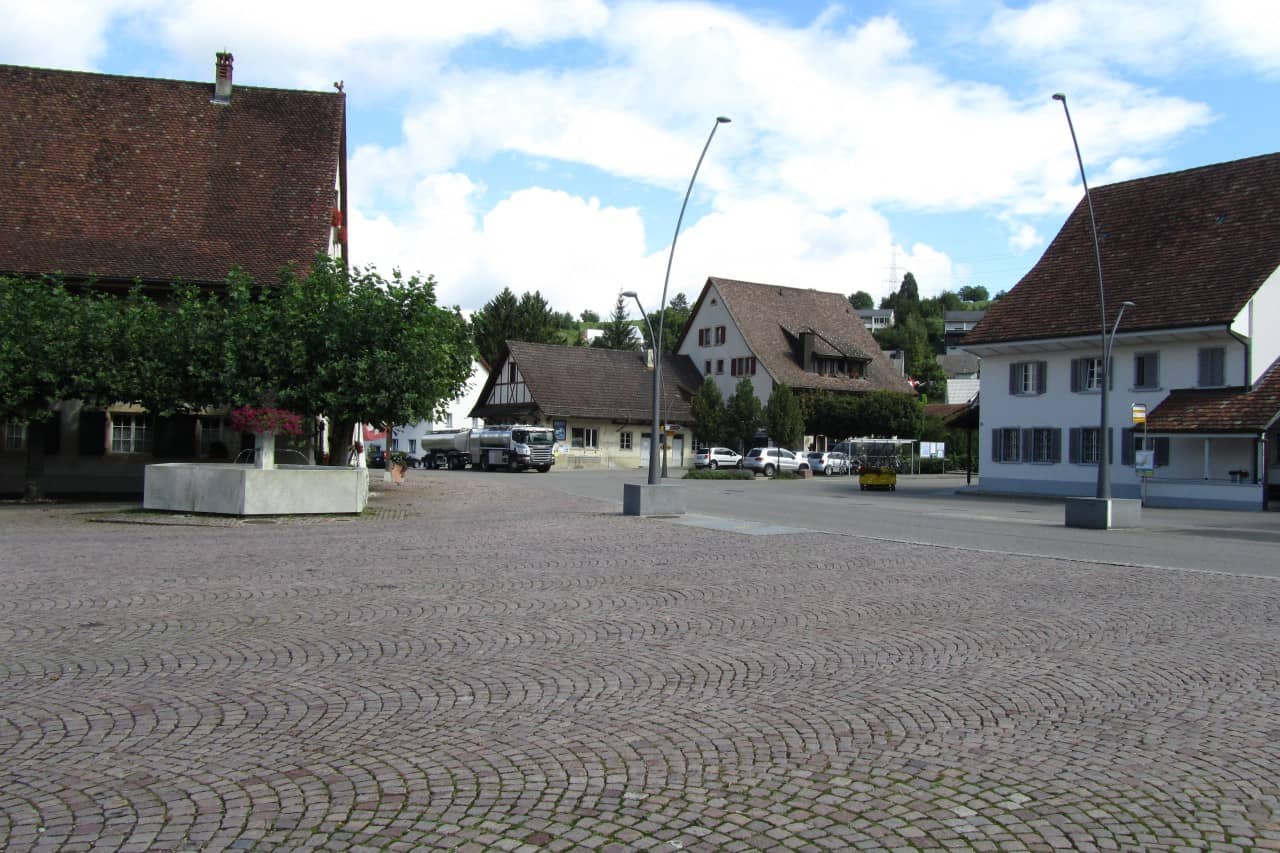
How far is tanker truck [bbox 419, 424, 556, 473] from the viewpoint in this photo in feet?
185

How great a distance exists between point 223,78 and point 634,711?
34.5 metres

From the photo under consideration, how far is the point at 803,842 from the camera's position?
4.43m

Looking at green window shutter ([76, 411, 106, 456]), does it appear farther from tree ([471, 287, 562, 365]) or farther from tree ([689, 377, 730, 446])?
Result: tree ([471, 287, 562, 365])

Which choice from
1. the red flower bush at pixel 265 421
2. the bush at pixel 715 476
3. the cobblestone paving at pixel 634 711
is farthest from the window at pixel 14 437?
the bush at pixel 715 476

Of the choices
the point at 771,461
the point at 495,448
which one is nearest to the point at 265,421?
the point at 495,448

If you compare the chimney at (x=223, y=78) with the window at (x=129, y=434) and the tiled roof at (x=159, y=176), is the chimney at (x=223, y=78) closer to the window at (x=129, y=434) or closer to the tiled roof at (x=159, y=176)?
the tiled roof at (x=159, y=176)

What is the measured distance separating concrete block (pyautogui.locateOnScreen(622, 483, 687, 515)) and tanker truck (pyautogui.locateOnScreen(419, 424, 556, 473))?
32.5 meters

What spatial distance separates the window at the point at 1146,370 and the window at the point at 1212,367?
1.55 m

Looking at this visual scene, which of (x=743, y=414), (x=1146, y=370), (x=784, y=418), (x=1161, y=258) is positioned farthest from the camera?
(x=743, y=414)

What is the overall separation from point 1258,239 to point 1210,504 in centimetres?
901

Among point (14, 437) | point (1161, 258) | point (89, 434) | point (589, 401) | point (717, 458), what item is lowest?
point (717, 458)

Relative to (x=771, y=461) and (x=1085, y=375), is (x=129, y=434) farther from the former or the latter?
(x=771, y=461)

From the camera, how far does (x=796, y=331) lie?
72.2 meters

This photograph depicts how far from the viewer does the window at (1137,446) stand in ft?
121
